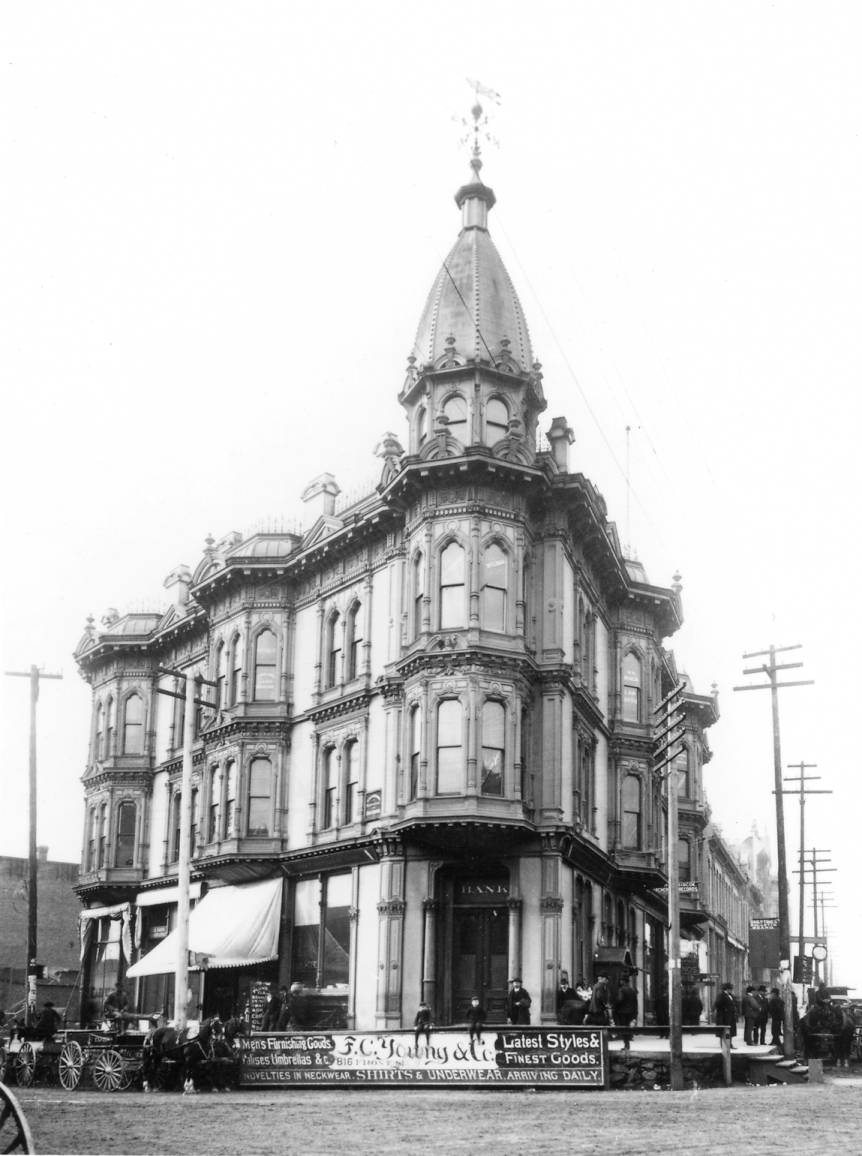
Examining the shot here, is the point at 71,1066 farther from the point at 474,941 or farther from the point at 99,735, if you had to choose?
the point at 99,735

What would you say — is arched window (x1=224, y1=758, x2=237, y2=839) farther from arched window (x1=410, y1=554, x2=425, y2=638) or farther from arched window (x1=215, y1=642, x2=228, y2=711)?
arched window (x1=410, y1=554, x2=425, y2=638)

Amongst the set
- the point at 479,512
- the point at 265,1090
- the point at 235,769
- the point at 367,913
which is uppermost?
the point at 479,512

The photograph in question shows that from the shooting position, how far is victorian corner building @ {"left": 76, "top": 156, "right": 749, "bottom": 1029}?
35.1 m

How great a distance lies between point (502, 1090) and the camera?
84.9ft

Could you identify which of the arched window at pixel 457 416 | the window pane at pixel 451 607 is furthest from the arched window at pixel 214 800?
the arched window at pixel 457 416

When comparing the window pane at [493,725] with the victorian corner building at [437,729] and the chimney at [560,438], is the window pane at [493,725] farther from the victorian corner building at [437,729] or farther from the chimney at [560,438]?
the chimney at [560,438]

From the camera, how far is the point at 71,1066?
28.3m

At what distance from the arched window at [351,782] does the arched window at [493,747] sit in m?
5.31

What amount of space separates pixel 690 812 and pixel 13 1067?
3832cm

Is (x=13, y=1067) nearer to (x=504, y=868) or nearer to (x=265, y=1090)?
(x=265, y=1090)

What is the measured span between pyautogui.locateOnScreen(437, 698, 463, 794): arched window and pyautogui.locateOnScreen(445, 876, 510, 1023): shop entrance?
8.47ft

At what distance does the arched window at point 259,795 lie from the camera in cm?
4209

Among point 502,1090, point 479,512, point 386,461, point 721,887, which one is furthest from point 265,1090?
point 721,887

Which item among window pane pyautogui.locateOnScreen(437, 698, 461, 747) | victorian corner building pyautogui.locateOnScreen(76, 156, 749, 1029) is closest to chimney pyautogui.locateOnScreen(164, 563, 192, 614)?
victorian corner building pyautogui.locateOnScreen(76, 156, 749, 1029)
